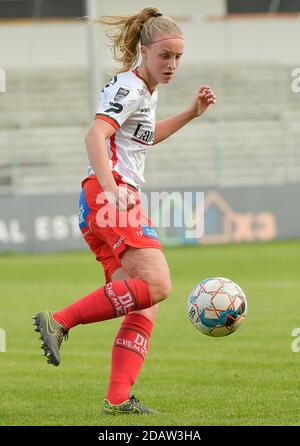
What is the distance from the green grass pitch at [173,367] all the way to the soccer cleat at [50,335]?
340 millimetres

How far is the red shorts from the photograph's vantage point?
527 centimetres

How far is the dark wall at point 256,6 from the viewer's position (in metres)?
30.4

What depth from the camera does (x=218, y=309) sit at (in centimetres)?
564

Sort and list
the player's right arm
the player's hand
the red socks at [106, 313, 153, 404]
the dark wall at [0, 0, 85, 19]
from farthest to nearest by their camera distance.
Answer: the dark wall at [0, 0, 85, 19] < the player's hand < the red socks at [106, 313, 153, 404] < the player's right arm

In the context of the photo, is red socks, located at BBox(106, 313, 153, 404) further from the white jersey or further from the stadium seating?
the stadium seating

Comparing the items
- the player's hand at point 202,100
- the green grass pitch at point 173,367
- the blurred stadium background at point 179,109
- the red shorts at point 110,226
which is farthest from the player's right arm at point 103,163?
the blurred stadium background at point 179,109

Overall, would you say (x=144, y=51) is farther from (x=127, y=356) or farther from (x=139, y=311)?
(x=127, y=356)

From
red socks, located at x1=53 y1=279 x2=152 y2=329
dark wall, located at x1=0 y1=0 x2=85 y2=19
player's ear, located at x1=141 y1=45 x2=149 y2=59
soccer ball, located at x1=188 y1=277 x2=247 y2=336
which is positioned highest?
dark wall, located at x1=0 y1=0 x2=85 y2=19

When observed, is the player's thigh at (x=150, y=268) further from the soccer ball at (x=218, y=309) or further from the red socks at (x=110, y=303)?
the soccer ball at (x=218, y=309)

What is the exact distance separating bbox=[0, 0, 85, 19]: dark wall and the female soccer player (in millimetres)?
24858

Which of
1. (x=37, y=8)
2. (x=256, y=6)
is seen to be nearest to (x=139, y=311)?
(x=37, y=8)

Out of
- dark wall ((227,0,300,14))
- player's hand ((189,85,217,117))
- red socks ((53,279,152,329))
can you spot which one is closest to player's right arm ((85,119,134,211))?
red socks ((53,279,152,329))

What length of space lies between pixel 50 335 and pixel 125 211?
708 mm

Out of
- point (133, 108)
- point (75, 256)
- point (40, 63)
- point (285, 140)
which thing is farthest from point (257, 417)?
point (40, 63)
